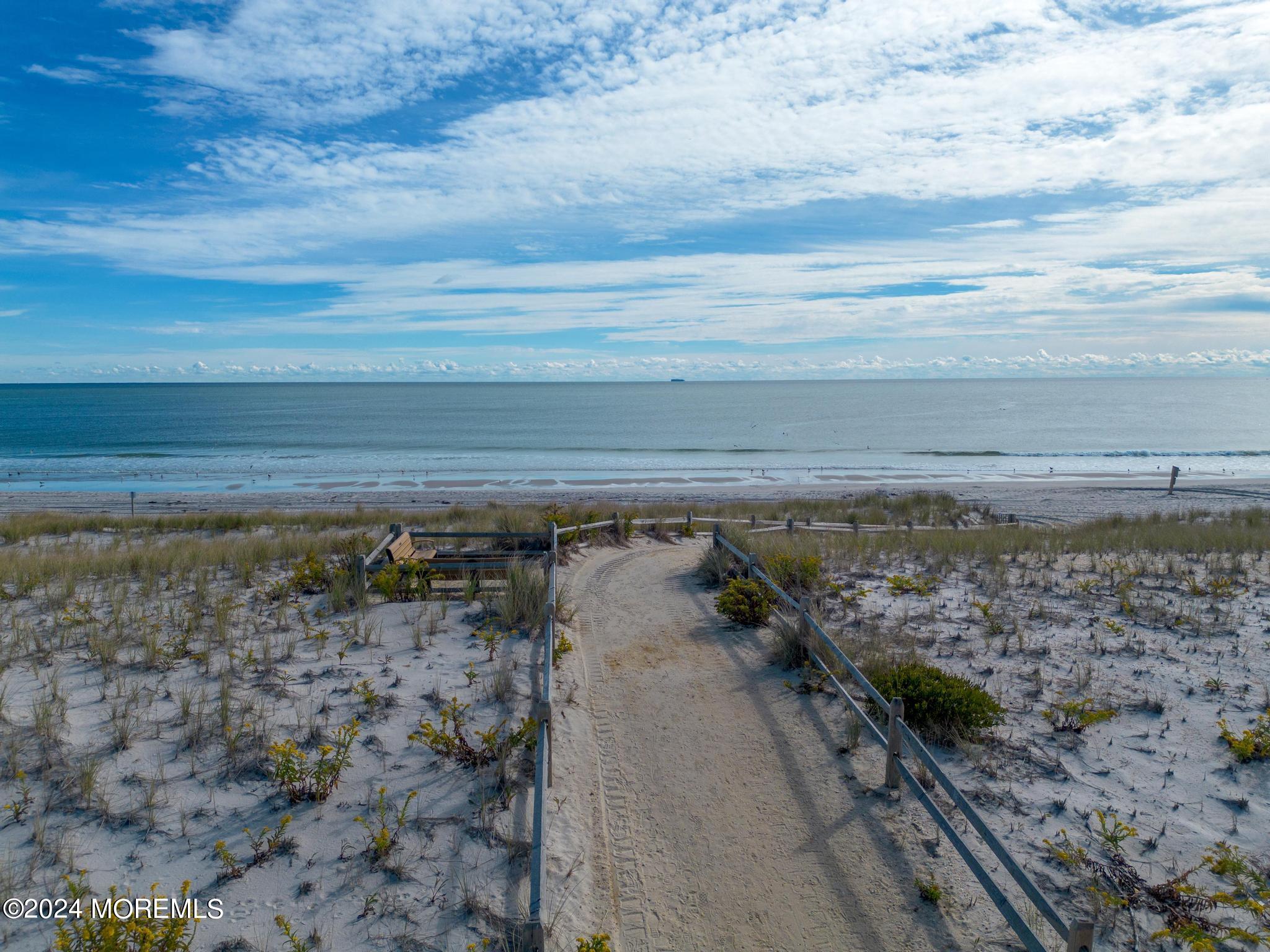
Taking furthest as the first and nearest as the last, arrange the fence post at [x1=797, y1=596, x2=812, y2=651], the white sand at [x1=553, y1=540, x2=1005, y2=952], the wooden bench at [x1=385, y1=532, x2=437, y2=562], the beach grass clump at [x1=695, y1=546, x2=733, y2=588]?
1. the beach grass clump at [x1=695, y1=546, x2=733, y2=588]
2. the wooden bench at [x1=385, y1=532, x2=437, y2=562]
3. the fence post at [x1=797, y1=596, x2=812, y2=651]
4. the white sand at [x1=553, y1=540, x2=1005, y2=952]

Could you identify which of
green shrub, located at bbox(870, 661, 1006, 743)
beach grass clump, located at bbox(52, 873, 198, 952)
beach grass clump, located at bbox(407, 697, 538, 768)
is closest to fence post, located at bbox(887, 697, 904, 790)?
green shrub, located at bbox(870, 661, 1006, 743)

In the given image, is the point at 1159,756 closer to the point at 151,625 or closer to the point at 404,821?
the point at 404,821

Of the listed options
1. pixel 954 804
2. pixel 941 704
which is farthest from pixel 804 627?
pixel 954 804

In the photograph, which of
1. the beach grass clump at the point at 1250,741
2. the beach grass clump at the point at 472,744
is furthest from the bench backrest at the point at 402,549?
the beach grass clump at the point at 1250,741

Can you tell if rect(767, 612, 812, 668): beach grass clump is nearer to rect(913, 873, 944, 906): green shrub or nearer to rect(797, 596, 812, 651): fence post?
rect(797, 596, 812, 651): fence post

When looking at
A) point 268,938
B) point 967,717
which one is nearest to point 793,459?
point 967,717

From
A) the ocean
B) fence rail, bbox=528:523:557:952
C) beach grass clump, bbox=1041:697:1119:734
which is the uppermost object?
the ocean

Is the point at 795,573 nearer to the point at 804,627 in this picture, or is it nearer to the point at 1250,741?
the point at 804,627
